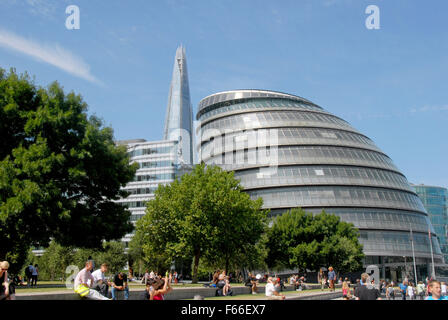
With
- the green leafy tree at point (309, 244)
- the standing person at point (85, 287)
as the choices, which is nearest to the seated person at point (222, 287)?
the standing person at point (85, 287)

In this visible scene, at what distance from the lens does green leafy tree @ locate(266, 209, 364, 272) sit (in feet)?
204

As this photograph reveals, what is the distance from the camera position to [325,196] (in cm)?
7906

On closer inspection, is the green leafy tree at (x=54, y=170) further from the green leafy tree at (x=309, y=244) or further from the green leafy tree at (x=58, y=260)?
the green leafy tree at (x=58, y=260)

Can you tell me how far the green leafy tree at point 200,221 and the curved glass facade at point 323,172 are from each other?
27212 mm

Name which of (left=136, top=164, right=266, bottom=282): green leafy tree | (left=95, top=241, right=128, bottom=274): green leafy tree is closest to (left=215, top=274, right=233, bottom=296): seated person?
(left=136, top=164, right=266, bottom=282): green leafy tree

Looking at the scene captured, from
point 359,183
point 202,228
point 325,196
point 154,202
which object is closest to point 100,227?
point 202,228

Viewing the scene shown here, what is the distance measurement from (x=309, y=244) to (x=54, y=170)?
43900 millimetres

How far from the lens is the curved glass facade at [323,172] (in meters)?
79.4

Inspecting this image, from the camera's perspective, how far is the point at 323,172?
81.0 m

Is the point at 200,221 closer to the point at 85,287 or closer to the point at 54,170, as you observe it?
Result: the point at 54,170

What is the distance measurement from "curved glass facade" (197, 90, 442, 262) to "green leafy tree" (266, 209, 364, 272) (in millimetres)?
11988

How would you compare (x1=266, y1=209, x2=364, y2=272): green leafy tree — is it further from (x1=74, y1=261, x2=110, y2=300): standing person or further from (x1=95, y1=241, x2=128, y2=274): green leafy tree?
(x1=74, y1=261, x2=110, y2=300): standing person
